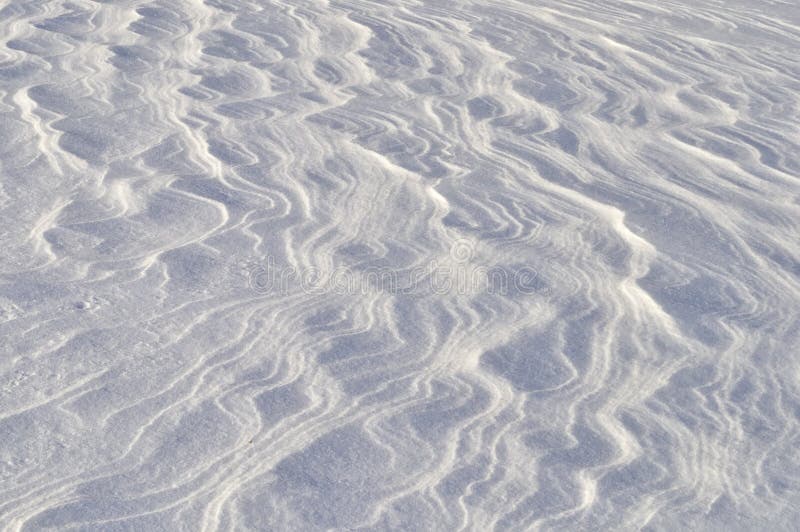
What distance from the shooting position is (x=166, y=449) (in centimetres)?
235

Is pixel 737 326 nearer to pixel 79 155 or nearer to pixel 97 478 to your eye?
pixel 97 478

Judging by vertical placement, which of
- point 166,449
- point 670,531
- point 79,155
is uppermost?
point 670,531

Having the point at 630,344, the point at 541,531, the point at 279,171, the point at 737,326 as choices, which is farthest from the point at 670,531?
the point at 279,171

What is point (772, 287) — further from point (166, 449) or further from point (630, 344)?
point (166, 449)

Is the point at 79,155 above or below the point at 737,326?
below

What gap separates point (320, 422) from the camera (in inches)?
98.5

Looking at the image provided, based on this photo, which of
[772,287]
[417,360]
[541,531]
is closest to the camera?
[541,531]

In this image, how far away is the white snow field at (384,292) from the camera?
2.33 meters

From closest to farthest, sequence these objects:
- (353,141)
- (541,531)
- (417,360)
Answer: (541,531)
(417,360)
(353,141)

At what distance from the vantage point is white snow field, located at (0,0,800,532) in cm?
233

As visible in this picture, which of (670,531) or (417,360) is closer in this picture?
(670,531)

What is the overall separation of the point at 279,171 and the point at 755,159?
2.06 m

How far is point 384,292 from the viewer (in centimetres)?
316

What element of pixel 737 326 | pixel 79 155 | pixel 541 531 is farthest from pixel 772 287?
pixel 79 155
